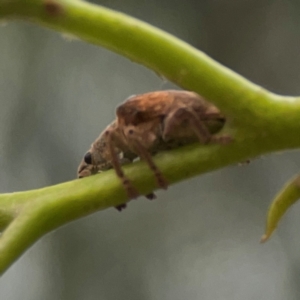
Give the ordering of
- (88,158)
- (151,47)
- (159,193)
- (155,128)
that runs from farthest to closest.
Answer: (159,193)
(88,158)
(155,128)
(151,47)

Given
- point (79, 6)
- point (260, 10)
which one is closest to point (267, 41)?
point (260, 10)

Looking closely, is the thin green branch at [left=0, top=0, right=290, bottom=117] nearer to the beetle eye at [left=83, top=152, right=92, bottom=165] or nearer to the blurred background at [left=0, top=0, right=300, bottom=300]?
the beetle eye at [left=83, top=152, right=92, bottom=165]

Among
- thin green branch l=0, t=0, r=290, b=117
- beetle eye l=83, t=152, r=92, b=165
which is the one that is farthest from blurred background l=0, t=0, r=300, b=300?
thin green branch l=0, t=0, r=290, b=117

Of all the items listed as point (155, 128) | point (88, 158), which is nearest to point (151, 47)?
point (155, 128)

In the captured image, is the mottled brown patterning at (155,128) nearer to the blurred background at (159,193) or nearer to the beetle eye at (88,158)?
the beetle eye at (88,158)

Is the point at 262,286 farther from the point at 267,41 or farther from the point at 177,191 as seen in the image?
the point at 267,41

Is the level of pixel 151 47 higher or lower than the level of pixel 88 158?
higher

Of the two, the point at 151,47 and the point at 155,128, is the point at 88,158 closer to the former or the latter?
the point at 155,128

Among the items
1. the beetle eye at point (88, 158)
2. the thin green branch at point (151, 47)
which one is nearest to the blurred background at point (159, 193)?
the beetle eye at point (88, 158)

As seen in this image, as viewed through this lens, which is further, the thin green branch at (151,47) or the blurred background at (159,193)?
the blurred background at (159,193)
